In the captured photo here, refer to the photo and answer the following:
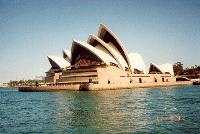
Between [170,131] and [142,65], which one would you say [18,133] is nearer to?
[170,131]

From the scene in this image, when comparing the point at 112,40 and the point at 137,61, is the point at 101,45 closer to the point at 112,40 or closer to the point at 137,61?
the point at 112,40

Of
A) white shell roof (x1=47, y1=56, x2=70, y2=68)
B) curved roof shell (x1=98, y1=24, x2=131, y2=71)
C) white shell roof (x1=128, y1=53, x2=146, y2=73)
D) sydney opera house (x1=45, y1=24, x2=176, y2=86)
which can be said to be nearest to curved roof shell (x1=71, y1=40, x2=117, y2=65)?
sydney opera house (x1=45, y1=24, x2=176, y2=86)

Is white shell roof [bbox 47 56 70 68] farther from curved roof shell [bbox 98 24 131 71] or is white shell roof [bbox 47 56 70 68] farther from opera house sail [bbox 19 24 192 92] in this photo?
curved roof shell [bbox 98 24 131 71]

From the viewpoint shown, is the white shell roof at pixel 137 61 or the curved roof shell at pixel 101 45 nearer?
the curved roof shell at pixel 101 45

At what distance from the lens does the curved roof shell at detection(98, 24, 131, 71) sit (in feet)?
223

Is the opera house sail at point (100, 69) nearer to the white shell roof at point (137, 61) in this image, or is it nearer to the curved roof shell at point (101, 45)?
the curved roof shell at point (101, 45)

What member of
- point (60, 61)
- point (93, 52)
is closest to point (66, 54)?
point (60, 61)

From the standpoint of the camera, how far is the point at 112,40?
71375 millimetres

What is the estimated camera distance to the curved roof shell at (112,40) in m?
68.1

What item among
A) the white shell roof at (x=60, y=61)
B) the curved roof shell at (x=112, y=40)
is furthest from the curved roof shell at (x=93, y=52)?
the white shell roof at (x=60, y=61)

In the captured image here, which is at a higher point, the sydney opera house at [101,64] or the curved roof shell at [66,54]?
the curved roof shell at [66,54]

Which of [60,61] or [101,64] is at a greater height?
[60,61]

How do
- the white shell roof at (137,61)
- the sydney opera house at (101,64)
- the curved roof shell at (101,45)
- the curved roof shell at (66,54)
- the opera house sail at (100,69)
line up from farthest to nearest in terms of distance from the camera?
the curved roof shell at (66,54) < the white shell roof at (137,61) < the curved roof shell at (101,45) < the sydney opera house at (101,64) < the opera house sail at (100,69)

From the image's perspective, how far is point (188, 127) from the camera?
12.4m
